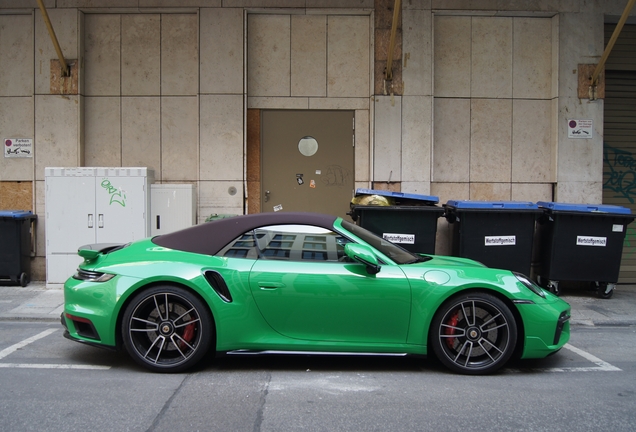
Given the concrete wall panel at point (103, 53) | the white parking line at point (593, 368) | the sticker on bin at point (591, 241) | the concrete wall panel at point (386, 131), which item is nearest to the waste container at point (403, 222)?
the concrete wall panel at point (386, 131)

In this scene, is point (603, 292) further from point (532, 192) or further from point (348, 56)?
point (348, 56)

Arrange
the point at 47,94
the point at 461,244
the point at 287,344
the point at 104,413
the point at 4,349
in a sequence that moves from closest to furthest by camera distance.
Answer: the point at 104,413
the point at 287,344
the point at 4,349
the point at 461,244
the point at 47,94

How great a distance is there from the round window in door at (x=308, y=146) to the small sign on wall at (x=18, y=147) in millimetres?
4477

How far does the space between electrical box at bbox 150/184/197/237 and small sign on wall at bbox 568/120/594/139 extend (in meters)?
6.38

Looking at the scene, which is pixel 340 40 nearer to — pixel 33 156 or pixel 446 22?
pixel 446 22

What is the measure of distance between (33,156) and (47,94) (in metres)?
1.05

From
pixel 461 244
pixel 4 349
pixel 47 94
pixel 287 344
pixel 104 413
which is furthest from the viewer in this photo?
pixel 47 94

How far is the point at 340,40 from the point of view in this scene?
1002 centimetres

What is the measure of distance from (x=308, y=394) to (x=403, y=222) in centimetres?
444

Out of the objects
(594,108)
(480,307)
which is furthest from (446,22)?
(480,307)

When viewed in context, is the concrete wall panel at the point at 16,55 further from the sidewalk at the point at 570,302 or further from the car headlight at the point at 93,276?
the car headlight at the point at 93,276

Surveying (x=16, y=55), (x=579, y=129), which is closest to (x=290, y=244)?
(x=579, y=129)

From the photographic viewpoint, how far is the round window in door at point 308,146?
32.7 ft

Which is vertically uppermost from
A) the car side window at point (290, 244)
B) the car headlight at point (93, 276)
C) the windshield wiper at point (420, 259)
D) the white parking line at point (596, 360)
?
the car side window at point (290, 244)
